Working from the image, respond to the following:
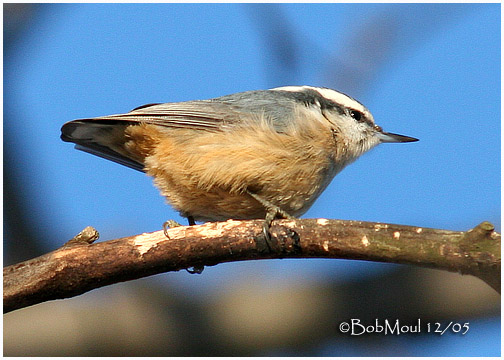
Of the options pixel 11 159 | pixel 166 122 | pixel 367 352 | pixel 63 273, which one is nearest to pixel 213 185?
pixel 166 122

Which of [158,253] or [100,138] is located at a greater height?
[100,138]

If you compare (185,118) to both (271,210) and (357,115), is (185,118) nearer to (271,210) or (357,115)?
(271,210)

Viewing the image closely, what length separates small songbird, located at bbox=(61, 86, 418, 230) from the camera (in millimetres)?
3367

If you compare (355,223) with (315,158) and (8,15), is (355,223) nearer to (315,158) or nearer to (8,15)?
(315,158)

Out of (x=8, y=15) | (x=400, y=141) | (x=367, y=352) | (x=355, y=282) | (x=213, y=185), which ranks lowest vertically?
(x=367, y=352)

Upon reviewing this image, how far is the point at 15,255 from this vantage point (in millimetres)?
4434

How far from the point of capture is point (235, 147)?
3.41 metres

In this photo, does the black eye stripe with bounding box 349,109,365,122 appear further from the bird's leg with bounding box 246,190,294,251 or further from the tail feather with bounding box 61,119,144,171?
the tail feather with bounding box 61,119,144,171

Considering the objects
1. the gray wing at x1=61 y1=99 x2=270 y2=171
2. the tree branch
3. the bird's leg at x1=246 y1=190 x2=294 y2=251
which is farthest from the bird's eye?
the tree branch

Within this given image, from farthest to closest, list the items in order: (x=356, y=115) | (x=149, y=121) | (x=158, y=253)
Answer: (x=356, y=115) → (x=149, y=121) → (x=158, y=253)

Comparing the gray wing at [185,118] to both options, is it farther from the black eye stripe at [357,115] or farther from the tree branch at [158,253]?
the tree branch at [158,253]

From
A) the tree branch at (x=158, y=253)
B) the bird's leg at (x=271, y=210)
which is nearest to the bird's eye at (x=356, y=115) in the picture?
the bird's leg at (x=271, y=210)

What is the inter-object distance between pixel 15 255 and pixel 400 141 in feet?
8.68

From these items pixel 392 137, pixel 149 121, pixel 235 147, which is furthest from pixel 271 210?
pixel 392 137
